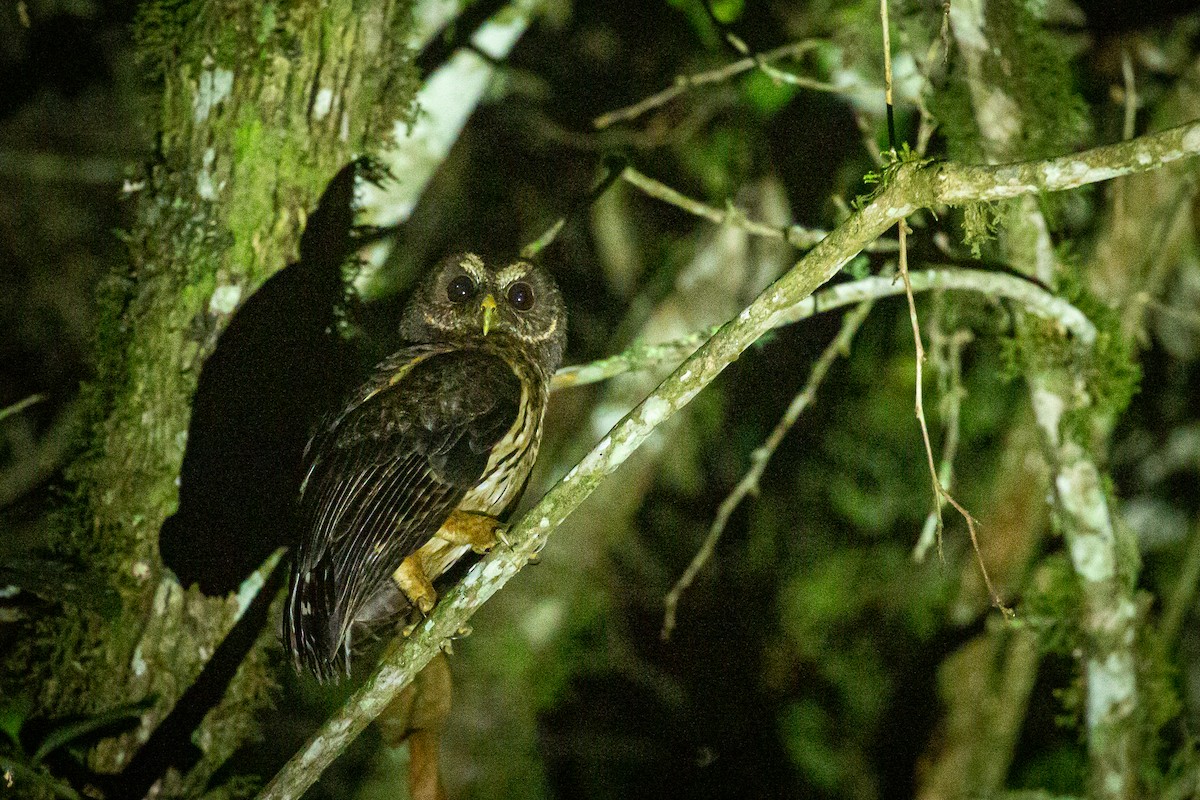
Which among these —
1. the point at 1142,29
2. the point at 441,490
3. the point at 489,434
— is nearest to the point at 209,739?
the point at 441,490

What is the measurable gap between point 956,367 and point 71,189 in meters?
5.84

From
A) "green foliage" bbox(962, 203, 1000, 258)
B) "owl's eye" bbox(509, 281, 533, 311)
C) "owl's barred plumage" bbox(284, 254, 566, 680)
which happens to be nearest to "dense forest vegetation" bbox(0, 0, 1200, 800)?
"green foliage" bbox(962, 203, 1000, 258)

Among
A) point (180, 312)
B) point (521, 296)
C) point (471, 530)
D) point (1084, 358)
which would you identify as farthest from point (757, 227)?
point (180, 312)

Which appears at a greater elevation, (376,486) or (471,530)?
(376,486)

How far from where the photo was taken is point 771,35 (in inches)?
219

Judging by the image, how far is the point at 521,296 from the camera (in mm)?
3768

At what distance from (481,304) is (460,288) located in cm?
15

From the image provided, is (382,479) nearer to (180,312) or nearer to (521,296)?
(180,312)

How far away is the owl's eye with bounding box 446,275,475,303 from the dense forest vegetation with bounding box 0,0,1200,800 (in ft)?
0.64

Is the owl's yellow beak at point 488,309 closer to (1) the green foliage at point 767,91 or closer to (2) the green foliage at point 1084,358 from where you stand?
(2) the green foliage at point 1084,358

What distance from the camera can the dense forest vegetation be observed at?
10.1ft

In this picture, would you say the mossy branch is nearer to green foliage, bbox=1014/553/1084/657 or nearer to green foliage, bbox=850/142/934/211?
green foliage, bbox=850/142/934/211

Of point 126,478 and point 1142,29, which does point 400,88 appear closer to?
point 126,478

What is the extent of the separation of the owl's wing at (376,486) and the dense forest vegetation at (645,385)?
0.95 feet
